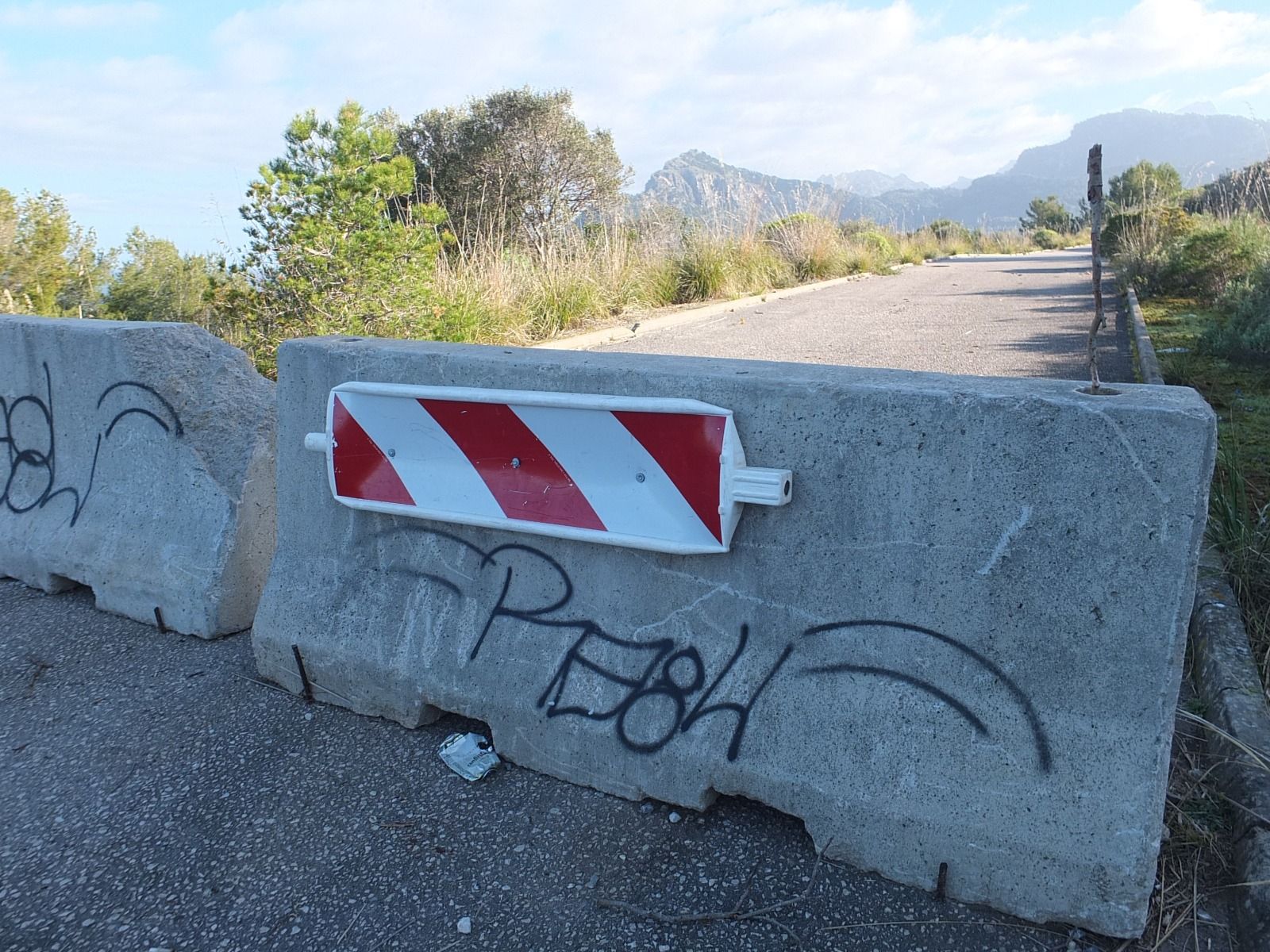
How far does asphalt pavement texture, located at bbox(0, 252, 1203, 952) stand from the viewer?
217 cm

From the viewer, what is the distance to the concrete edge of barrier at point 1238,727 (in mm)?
2051

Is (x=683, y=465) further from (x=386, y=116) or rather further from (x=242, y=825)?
(x=386, y=116)

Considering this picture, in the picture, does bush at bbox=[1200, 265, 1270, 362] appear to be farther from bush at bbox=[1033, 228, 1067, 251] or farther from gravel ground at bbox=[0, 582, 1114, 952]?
bush at bbox=[1033, 228, 1067, 251]

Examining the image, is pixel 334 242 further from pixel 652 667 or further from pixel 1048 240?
pixel 1048 240

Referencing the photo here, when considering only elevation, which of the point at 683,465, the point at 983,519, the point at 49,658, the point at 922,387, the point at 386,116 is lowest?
the point at 49,658

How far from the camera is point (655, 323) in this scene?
1143 cm

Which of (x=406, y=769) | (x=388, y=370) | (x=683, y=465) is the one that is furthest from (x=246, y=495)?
(x=683, y=465)

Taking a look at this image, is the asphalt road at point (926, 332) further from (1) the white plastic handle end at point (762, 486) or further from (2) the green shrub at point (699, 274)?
(1) the white plastic handle end at point (762, 486)

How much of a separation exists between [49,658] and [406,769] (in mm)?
1901

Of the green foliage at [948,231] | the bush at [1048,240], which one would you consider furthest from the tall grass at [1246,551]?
the bush at [1048,240]

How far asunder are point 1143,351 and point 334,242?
713 centimetres

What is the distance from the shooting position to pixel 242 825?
2.59 m

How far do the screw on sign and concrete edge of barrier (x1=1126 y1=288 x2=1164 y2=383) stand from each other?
207 inches

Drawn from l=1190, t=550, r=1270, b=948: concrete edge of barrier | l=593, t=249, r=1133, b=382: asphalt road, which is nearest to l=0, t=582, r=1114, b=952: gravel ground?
l=1190, t=550, r=1270, b=948: concrete edge of barrier
